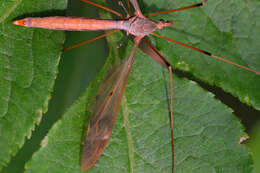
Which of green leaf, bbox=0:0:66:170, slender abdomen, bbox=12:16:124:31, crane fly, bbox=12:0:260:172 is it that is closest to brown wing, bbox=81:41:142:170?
crane fly, bbox=12:0:260:172

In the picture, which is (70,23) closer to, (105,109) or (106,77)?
(106,77)

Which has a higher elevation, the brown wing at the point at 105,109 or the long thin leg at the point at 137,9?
the long thin leg at the point at 137,9

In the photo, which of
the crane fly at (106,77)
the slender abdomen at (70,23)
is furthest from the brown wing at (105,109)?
the slender abdomen at (70,23)

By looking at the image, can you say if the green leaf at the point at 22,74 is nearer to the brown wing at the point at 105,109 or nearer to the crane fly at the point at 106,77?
the crane fly at the point at 106,77

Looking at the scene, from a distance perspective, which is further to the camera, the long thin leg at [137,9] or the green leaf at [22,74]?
the long thin leg at [137,9]

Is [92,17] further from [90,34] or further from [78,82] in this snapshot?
[78,82]

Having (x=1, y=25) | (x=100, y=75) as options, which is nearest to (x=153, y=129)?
(x=100, y=75)

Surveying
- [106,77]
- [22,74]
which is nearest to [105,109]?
[106,77]

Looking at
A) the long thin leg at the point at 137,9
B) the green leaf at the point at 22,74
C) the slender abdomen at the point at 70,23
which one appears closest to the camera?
the green leaf at the point at 22,74
